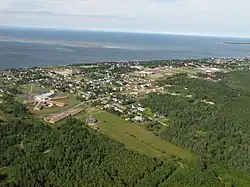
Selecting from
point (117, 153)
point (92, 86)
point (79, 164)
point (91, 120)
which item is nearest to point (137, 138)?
point (117, 153)

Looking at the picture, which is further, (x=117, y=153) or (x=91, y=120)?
(x=91, y=120)

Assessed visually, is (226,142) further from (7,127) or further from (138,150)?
(7,127)

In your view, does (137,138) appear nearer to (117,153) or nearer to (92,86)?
(117,153)

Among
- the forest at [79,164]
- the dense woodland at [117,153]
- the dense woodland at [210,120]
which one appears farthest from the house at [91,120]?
the dense woodland at [210,120]

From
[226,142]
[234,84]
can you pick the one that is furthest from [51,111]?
[234,84]

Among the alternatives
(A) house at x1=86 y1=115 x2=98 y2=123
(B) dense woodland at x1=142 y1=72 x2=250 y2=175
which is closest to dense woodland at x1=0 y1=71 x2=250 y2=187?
(B) dense woodland at x1=142 y1=72 x2=250 y2=175
